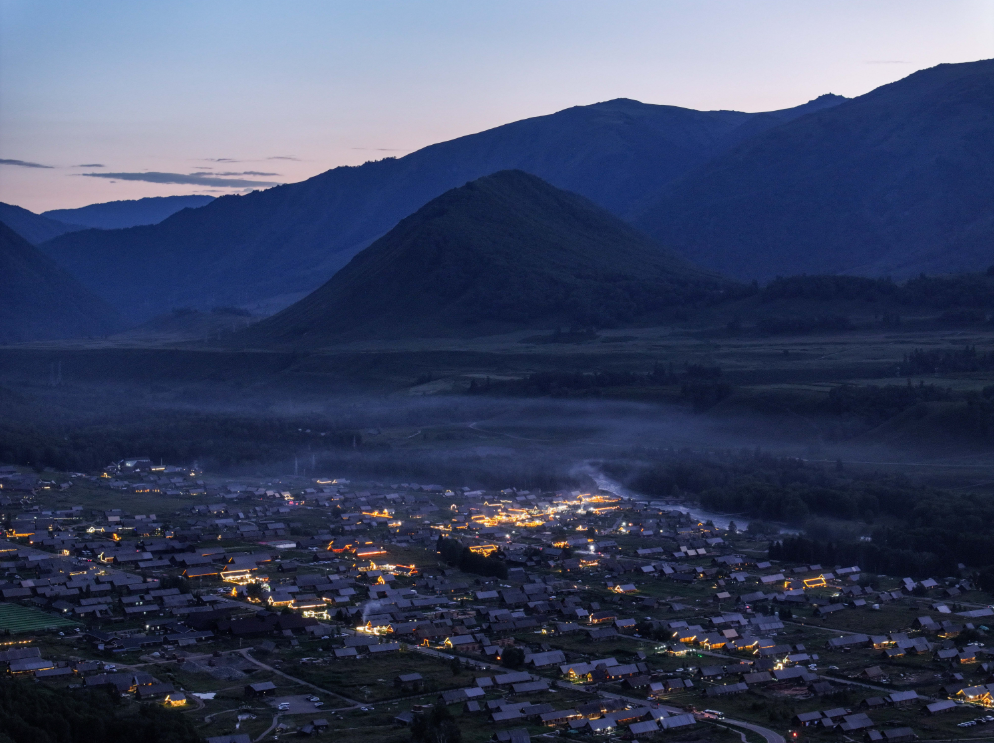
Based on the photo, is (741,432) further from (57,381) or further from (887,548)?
(57,381)

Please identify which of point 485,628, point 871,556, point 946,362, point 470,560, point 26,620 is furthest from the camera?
point 946,362

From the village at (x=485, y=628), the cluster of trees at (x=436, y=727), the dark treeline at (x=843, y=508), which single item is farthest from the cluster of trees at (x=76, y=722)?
the dark treeline at (x=843, y=508)

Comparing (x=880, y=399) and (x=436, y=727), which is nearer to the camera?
(x=436, y=727)

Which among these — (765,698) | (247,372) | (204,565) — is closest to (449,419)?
(247,372)

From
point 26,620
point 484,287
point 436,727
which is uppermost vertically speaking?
point 484,287

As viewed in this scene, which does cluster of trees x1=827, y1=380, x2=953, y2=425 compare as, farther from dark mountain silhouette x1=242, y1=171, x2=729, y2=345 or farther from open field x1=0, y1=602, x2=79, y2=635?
dark mountain silhouette x1=242, y1=171, x2=729, y2=345

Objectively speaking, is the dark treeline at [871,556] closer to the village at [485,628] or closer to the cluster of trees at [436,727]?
the village at [485,628]

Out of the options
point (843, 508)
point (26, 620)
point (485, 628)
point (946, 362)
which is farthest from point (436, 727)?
point (946, 362)

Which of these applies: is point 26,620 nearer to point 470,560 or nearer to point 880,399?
point 470,560

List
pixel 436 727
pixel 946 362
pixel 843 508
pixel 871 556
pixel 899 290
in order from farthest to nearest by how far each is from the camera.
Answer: pixel 899 290 < pixel 946 362 < pixel 843 508 < pixel 871 556 < pixel 436 727
